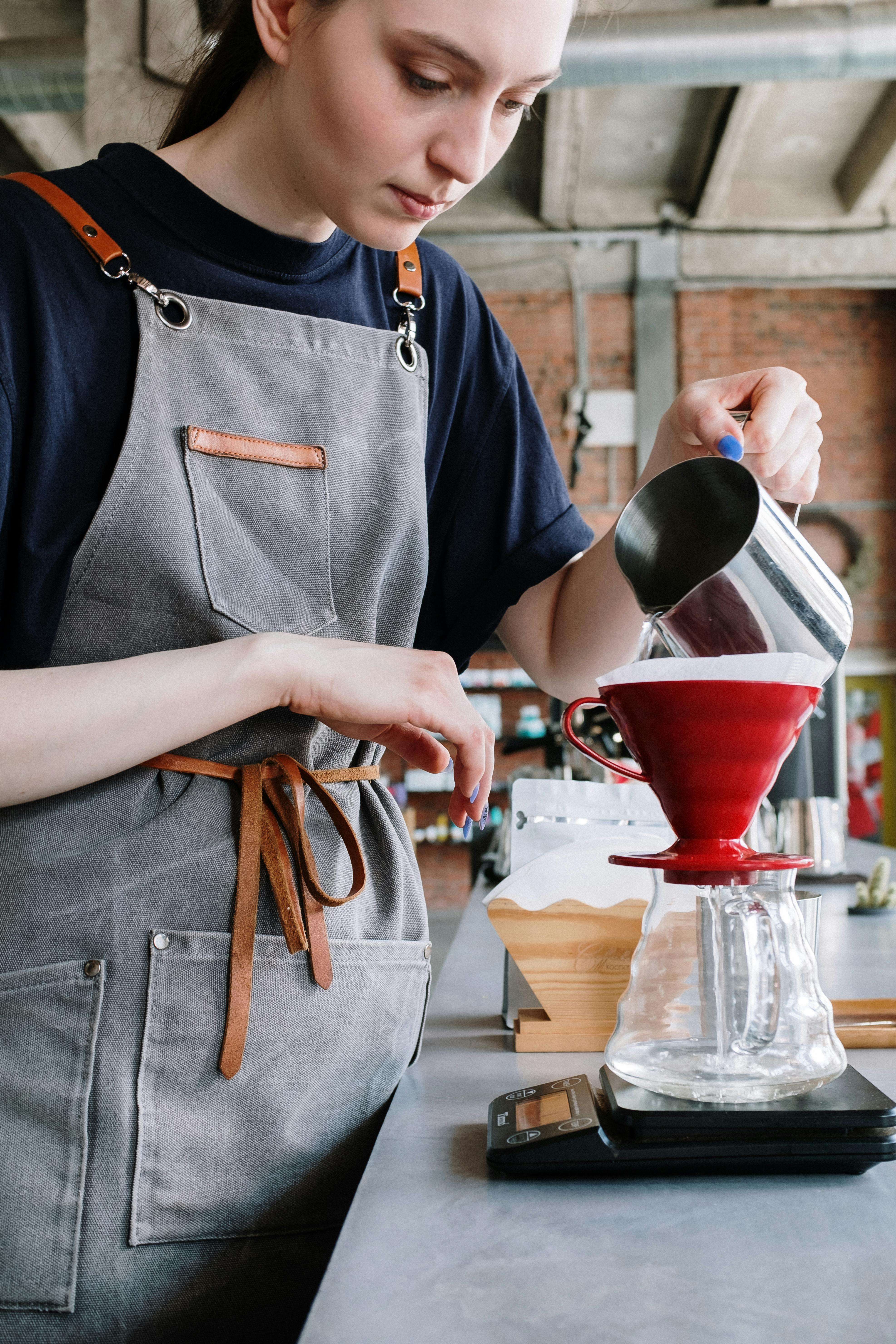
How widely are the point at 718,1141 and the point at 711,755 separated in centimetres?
22

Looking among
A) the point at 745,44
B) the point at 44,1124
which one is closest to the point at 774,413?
the point at 44,1124

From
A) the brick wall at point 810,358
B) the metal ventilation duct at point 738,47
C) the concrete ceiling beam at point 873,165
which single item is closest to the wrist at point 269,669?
the metal ventilation duct at point 738,47

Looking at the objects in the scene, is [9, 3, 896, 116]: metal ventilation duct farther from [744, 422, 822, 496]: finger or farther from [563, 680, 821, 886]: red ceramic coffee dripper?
[563, 680, 821, 886]: red ceramic coffee dripper

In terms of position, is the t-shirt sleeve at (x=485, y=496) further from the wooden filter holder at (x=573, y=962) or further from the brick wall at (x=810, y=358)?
the brick wall at (x=810, y=358)

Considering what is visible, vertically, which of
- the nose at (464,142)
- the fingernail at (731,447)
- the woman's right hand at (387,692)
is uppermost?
the nose at (464,142)

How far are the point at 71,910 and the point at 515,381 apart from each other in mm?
708

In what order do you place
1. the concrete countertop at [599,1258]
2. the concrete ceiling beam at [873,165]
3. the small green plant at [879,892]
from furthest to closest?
the concrete ceiling beam at [873,165]
the small green plant at [879,892]
the concrete countertop at [599,1258]

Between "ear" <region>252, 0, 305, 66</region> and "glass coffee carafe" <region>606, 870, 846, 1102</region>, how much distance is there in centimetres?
68

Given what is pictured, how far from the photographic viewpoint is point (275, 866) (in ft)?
2.80

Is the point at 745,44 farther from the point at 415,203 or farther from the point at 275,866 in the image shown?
the point at 275,866

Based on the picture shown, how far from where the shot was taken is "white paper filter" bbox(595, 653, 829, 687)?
0.68 metres

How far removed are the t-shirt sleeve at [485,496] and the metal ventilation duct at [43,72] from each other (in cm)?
474

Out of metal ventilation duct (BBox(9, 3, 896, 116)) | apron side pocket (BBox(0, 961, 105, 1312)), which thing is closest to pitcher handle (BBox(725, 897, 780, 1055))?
apron side pocket (BBox(0, 961, 105, 1312))

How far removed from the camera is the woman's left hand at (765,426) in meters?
0.85
